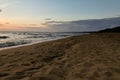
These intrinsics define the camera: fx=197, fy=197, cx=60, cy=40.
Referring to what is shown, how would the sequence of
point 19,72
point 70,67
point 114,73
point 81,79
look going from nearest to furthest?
point 81,79, point 114,73, point 19,72, point 70,67

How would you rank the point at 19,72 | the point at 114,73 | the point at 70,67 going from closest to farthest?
the point at 114,73 → the point at 19,72 → the point at 70,67

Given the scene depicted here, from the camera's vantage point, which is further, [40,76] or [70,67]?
[70,67]

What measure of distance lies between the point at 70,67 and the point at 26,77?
1651mm

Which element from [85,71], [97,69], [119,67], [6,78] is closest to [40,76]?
[6,78]

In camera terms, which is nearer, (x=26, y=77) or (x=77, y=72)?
(x=26, y=77)

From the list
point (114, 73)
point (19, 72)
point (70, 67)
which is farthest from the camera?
point (70, 67)

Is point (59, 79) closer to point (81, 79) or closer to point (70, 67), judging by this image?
point (81, 79)

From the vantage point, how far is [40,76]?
204 inches

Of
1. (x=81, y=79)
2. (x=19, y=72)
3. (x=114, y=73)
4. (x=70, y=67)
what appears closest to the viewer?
(x=81, y=79)

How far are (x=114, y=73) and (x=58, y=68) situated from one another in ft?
5.64

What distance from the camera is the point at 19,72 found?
5793 millimetres

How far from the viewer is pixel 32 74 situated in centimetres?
548

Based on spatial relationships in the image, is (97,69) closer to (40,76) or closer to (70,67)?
(70,67)

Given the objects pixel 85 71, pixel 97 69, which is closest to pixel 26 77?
pixel 85 71
